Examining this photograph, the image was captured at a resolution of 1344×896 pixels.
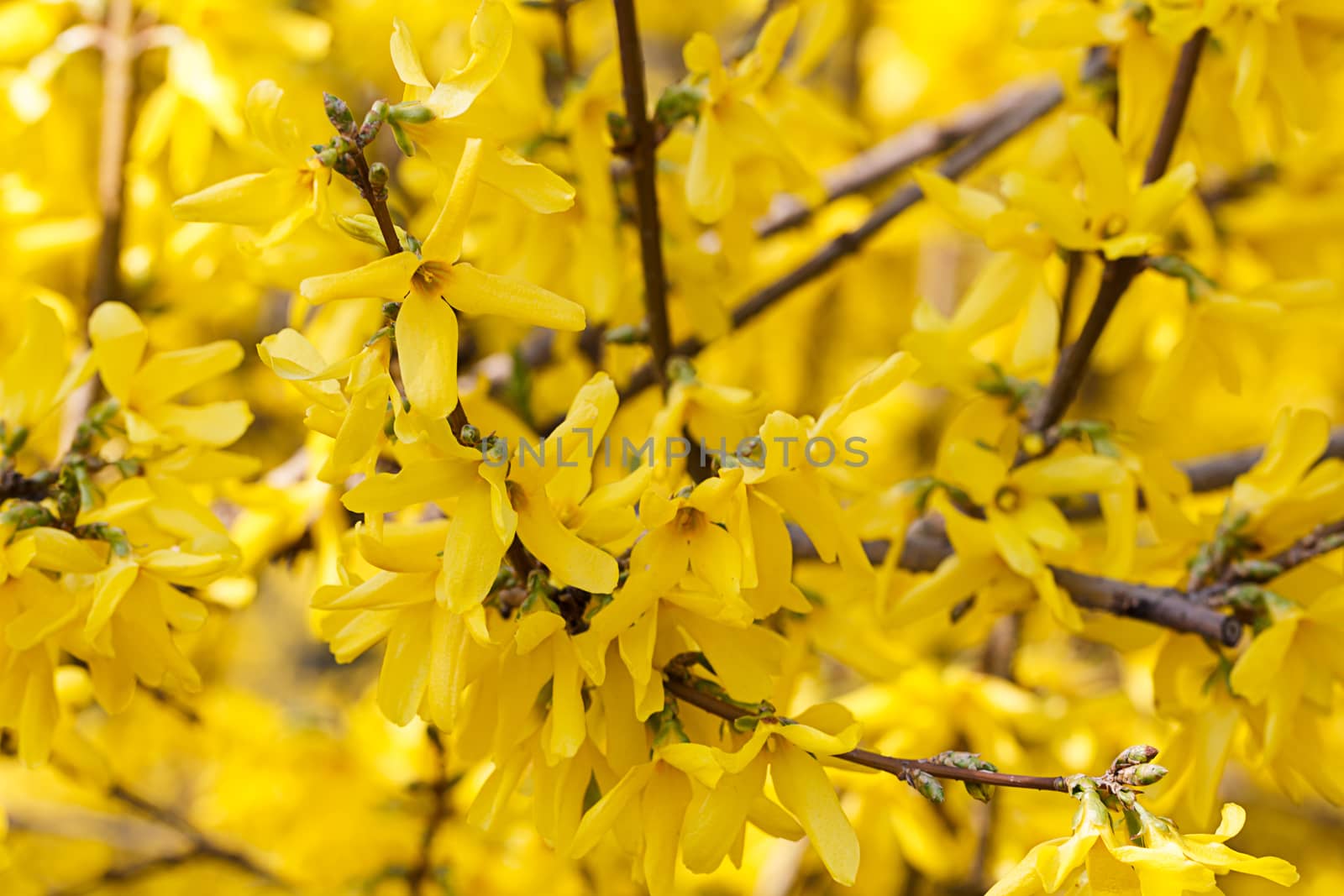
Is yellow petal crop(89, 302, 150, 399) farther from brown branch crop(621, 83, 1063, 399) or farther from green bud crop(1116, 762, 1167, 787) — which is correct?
green bud crop(1116, 762, 1167, 787)

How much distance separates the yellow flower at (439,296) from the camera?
806mm

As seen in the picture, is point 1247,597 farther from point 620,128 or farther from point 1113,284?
point 620,128

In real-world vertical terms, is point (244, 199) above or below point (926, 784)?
above

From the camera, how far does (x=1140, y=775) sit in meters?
0.85

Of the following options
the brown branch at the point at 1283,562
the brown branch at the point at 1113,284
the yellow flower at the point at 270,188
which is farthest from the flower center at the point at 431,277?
the brown branch at the point at 1283,562

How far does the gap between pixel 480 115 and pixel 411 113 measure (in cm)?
6

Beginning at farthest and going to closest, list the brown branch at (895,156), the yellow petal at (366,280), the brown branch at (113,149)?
the brown branch at (895,156)
the brown branch at (113,149)
the yellow petal at (366,280)

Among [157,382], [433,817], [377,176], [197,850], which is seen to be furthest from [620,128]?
[197,850]

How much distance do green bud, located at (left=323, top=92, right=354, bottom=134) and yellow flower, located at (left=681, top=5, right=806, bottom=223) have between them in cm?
43

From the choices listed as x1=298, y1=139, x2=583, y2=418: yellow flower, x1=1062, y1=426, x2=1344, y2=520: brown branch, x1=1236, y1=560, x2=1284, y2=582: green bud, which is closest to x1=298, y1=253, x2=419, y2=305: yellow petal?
x1=298, y1=139, x2=583, y2=418: yellow flower

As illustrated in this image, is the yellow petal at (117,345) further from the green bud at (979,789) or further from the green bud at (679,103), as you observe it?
the green bud at (979,789)

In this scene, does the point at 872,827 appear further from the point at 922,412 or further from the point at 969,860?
the point at 922,412

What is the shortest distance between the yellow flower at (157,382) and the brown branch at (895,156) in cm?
108

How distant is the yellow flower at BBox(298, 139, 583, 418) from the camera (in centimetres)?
81
